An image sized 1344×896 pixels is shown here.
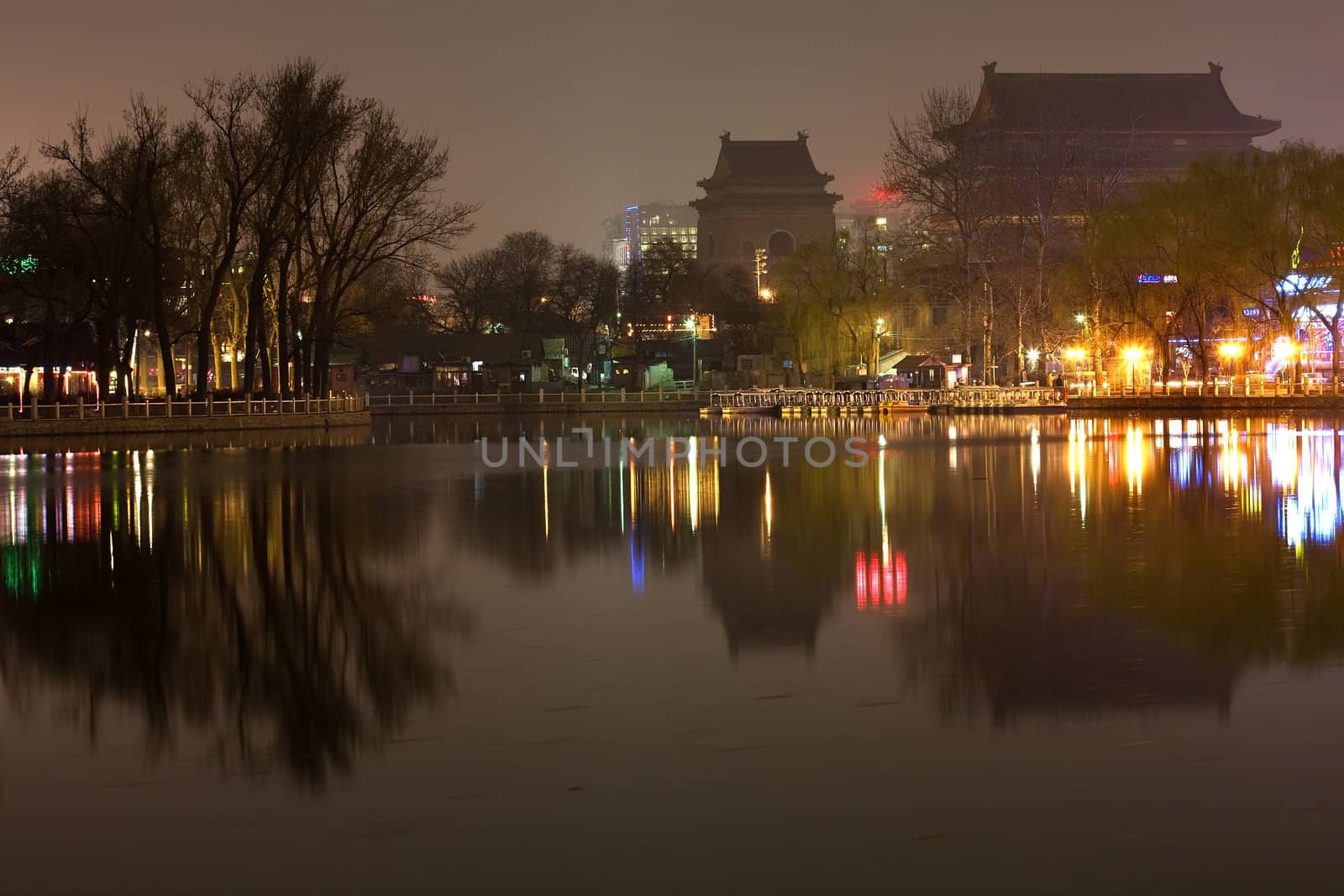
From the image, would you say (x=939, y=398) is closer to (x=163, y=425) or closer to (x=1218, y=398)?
(x=1218, y=398)

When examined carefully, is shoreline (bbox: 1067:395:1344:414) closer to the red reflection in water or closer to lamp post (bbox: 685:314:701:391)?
lamp post (bbox: 685:314:701:391)

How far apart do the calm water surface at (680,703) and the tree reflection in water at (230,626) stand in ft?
0.14

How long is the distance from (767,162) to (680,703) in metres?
122

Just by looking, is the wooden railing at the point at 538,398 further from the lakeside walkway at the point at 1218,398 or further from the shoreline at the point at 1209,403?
the lakeside walkway at the point at 1218,398

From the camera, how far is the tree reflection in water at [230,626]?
25.8 feet

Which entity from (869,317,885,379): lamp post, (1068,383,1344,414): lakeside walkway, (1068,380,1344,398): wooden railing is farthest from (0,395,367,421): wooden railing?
(1068,380,1344,398): wooden railing

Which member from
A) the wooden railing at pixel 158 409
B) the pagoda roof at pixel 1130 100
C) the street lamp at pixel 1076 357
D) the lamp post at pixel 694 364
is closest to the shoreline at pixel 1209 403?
the street lamp at pixel 1076 357

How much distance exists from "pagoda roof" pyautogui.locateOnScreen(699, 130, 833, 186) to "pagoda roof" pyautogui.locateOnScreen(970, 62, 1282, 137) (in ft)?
96.3

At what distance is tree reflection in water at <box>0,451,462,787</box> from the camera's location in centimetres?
786

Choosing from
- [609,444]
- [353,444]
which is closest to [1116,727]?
[609,444]

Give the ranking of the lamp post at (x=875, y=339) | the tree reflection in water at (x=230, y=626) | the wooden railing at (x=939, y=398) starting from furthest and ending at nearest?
the lamp post at (x=875, y=339) → the wooden railing at (x=939, y=398) → the tree reflection in water at (x=230, y=626)

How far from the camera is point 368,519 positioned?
18031mm

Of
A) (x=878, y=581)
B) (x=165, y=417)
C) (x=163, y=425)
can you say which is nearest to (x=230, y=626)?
(x=878, y=581)

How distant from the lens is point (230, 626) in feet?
35.1
